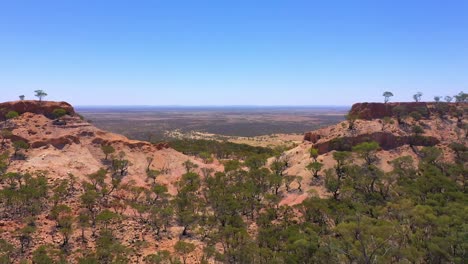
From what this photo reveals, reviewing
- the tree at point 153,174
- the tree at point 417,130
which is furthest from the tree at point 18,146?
the tree at point 417,130

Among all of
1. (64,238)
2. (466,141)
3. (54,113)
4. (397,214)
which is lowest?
(64,238)

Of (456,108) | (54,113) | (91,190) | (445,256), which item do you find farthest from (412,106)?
(54,113)

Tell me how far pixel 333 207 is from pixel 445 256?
17876 mm

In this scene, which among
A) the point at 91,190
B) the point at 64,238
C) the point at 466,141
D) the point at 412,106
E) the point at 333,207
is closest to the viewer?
the point at 64,238

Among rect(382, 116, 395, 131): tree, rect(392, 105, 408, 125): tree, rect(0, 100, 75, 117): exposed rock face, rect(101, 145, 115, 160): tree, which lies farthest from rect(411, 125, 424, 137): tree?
rect(0, 100, 75, 117): exposed rock face

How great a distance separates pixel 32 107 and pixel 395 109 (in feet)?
301

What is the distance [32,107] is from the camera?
261ft

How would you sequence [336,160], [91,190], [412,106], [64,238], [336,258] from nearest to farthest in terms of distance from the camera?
[336,258] < [64,238] < [91,190] < [336,160] < [412,106]

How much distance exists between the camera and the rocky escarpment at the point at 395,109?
286ft

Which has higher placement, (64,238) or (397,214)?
(397,214)

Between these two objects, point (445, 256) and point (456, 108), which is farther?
point (456, 108)

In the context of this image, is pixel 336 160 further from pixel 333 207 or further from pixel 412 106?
pixel 412 106

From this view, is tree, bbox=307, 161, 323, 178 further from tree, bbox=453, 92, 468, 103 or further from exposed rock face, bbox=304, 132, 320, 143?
tree, bbox=453, 92, 468, 103

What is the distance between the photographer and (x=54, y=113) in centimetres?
7819
